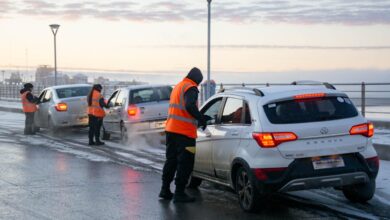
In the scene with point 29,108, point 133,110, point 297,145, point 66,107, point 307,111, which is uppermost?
point 307,111

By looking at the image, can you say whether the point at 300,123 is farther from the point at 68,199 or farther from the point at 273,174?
the point at 68,199

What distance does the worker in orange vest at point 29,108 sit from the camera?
844 inches

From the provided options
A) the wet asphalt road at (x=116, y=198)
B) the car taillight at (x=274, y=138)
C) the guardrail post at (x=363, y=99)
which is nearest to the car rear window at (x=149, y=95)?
the wet asphalt road at (x=116, y=198)

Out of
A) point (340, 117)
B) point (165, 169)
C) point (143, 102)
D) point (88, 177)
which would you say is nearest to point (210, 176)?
point (165, 169)

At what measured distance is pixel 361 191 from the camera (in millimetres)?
A: 8516

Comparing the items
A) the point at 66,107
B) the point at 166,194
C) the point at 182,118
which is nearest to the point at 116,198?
the point at 166,194

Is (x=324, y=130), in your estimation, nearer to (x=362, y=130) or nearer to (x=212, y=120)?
(x=362, y=130)

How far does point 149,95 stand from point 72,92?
4.94 m

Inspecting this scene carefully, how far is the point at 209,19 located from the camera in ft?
77.5

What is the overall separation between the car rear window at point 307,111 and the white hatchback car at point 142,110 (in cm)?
891

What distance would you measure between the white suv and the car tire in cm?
1

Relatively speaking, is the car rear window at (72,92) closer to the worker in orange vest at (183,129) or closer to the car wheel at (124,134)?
the car wheel at (124,134)

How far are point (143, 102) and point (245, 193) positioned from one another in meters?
9.05

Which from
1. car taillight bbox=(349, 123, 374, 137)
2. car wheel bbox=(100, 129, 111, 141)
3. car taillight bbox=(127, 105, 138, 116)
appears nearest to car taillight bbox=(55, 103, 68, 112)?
car wheel bbox=(100, 129, 111, 141)
